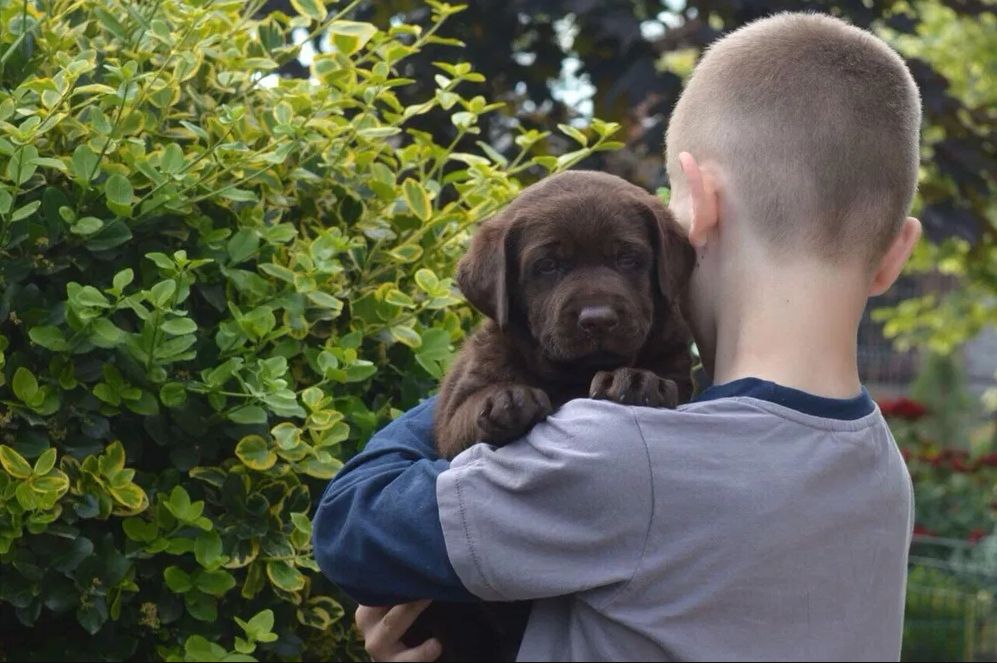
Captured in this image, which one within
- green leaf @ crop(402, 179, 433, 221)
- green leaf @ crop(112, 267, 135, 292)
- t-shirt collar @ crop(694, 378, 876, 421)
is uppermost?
t-shirt collar @ crop(694, 378, 876, 421)

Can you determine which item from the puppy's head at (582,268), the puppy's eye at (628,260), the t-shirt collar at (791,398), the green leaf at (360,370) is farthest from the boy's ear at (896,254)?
the green leaf at (360,370)

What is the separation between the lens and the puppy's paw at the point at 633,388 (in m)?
2.48

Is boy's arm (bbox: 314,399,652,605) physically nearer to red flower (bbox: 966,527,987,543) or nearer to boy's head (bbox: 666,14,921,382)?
boy's head (bbox: 666,14,921,382)

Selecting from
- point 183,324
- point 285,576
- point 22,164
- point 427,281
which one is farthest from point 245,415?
point 22,164

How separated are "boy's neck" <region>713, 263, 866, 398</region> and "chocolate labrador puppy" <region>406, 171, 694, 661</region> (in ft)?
1.00

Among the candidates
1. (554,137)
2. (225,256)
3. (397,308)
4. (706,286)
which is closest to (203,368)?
(225,256)

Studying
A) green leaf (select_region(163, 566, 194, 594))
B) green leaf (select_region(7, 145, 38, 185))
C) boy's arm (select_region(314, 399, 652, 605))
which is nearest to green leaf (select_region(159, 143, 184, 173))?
green leaf (select_region(7, 145, 38, 185))

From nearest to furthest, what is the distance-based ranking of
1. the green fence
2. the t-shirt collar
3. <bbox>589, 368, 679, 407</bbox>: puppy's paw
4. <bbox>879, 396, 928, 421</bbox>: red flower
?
the t-shirt collar, <bbox>589, 368, 679, 407</bbox>: puppy's paw, the green fence, <bbox>879, 396, 928, 421</bbox>: red flower

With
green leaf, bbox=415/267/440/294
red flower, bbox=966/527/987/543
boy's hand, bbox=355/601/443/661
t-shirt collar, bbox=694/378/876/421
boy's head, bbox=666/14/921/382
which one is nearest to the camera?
t-shirt collar, bbox=694/378/876/421

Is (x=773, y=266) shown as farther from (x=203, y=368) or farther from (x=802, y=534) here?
(x=203, y=368)

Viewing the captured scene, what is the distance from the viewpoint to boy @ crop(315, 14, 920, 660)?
2133 mm

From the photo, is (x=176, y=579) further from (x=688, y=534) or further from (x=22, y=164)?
(x=688, y=534)

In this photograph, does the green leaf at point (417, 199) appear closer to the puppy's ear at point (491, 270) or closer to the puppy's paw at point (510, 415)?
the puppy's ear at point (491, 270)

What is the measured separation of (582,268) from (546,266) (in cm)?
8
